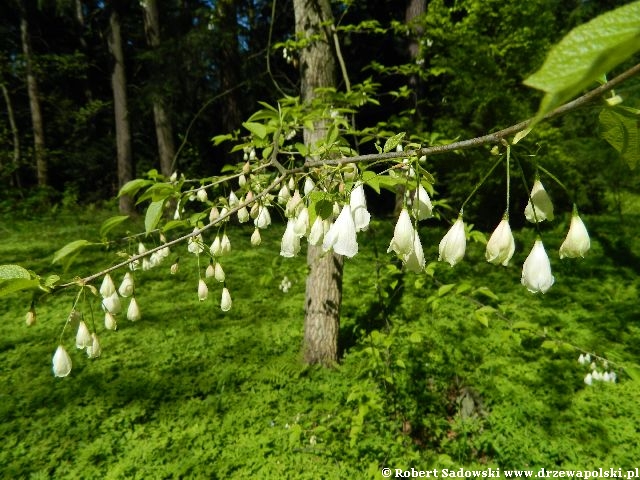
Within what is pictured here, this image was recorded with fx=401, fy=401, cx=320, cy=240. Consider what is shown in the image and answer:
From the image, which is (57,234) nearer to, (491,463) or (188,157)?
(188,157)

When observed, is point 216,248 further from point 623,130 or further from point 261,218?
point 623,130

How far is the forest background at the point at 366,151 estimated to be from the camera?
3.03m

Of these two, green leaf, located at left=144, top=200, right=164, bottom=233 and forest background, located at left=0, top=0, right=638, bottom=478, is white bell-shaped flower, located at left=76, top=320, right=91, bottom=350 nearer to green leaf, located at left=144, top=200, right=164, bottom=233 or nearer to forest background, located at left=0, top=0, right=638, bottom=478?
green leaf, located at left=144, top=200, right=164, bottom=233

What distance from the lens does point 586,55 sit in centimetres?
31

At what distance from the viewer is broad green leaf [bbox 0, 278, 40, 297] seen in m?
0.94

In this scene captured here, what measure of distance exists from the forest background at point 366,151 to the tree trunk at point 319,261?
184mm

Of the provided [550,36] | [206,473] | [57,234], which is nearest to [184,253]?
[57,234]

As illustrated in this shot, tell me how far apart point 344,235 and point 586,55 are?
0.74 m

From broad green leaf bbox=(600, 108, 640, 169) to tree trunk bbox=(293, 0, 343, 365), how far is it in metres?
2.08

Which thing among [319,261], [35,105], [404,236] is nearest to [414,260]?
[404,236]

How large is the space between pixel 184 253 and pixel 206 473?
16.9 ft

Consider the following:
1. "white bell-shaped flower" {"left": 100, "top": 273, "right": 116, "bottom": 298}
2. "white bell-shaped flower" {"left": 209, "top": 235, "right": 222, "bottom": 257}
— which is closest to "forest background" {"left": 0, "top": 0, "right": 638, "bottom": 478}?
"white bell-shaped flower" {"left": 209, "top": 235, "right": 222, "bottom": 257}

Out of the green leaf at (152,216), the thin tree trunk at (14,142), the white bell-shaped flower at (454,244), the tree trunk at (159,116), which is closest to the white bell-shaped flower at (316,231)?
the white bell-shaped flower at (454,244)

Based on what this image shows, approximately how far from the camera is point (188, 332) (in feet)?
15.8
